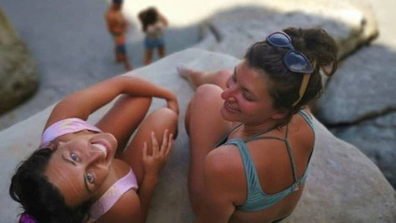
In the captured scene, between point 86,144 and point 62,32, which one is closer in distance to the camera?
point 86,144

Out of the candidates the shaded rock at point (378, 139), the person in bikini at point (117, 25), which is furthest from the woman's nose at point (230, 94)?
the person in bikini at point (117, 25)

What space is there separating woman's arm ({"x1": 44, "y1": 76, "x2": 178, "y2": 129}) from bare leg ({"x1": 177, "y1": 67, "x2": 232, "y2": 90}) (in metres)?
0.30

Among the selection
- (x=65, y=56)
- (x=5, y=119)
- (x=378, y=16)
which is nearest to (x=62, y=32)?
(x=65, y=56)

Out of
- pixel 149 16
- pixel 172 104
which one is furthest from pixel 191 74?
pixel 149 16

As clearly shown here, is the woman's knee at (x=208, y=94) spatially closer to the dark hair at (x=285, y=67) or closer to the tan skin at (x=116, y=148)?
the tan skin at (x=116, y=148)

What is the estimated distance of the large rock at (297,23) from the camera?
13.8 feet

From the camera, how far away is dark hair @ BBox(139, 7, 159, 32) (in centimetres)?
430

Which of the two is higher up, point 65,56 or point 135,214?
point 135,214

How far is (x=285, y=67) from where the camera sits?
1.57 meters

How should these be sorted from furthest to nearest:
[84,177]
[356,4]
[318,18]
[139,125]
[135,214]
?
[356,4] < [318,18] < [139,125] < [135,214] < [84,177]

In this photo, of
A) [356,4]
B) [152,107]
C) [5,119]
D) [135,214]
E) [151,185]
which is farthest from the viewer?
[356,4]

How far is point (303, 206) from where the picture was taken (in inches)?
90.1

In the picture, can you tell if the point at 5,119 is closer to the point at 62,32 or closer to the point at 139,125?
the point at 62,32

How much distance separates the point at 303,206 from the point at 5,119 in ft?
9.16
